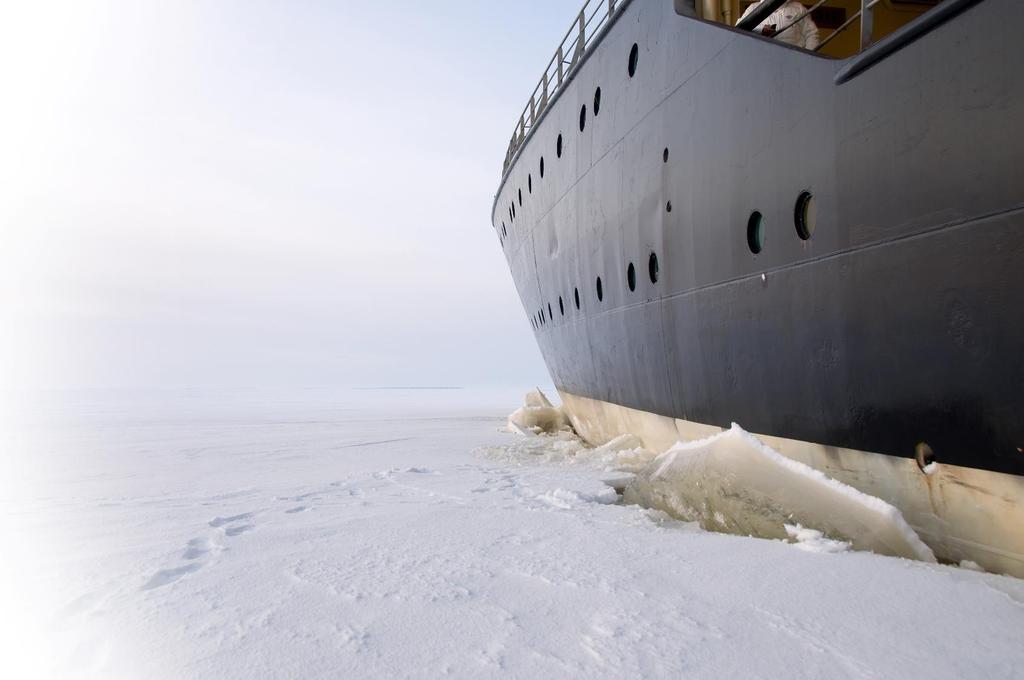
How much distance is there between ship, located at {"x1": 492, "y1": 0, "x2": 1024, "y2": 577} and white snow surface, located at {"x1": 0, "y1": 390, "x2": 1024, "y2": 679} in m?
0.64

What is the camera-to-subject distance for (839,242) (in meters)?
3.17

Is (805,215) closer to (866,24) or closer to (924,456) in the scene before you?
(866,24)

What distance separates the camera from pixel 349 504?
4.54 m

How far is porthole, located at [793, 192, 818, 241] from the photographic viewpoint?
3355 millimetres

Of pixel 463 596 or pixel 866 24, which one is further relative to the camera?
pixel 866 24

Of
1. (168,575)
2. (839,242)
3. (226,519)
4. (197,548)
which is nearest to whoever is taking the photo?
(168,575)

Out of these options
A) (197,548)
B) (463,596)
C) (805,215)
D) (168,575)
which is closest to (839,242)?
(805,215)

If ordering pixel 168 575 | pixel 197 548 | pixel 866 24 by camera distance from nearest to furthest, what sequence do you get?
pixel 168 575
pixel 866 24
pixel 197 548

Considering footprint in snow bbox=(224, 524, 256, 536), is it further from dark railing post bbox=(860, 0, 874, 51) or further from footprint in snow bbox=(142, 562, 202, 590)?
dark railing post bbox=(860, 0, 874, 51)

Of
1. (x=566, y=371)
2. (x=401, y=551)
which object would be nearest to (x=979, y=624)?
(x=401, y=551)

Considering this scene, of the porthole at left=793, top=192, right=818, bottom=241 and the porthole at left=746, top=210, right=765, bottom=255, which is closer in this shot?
the porthole at left=793, top=192, right=818, bottom=241

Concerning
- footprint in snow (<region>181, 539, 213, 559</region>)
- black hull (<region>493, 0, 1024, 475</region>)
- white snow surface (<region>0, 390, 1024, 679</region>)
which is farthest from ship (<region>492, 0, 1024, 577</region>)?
footprint in snow (<region>181, 539, 213, 559</region>)

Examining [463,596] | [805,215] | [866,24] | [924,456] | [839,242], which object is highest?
[866,24]

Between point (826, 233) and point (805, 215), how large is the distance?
25cm
